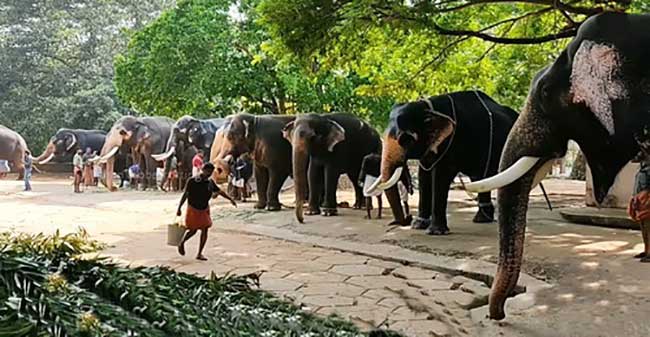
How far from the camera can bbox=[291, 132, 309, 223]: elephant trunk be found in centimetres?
1010

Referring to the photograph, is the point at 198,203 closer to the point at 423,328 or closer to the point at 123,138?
the point at 423,328

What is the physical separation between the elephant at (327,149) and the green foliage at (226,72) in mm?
4165

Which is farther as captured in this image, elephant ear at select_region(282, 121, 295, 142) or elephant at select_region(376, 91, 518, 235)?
elephant ear at select_region(282, 121, 295, 142)

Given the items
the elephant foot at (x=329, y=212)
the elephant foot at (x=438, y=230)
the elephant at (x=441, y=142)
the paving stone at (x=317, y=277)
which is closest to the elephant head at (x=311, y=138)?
the elephant foot at (x=329, y=212)

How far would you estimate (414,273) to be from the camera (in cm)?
637

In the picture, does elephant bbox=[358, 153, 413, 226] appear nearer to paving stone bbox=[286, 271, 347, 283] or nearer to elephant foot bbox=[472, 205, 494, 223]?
elephant foot bbox=[472, 205, 494, 223]

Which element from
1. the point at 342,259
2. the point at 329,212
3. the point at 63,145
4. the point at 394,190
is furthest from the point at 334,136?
the point at 63,145

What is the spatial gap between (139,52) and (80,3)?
17.1 metres

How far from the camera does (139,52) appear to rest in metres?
19.5

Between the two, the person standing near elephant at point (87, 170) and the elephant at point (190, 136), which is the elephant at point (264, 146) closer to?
the elephant at point (190, 136)

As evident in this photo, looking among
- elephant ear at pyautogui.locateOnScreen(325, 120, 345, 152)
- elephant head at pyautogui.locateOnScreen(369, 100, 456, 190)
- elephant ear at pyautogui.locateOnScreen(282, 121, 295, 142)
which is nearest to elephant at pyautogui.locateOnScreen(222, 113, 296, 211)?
elephant ear at pyautogui.locateOnScreen(282, 121, 295, 142)

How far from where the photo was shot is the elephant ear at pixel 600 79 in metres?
3.20

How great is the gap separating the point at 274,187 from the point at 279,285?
6.84 metres

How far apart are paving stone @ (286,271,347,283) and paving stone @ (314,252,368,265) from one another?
24.6 inches
